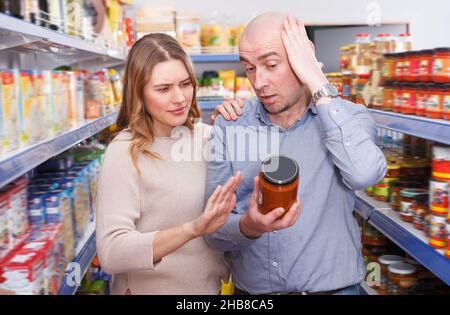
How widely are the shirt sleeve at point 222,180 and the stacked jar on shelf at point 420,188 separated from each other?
0.72 m

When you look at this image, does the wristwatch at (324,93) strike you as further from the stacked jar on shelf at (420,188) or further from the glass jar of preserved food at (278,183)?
the stacked jar on shelf at (420,188)

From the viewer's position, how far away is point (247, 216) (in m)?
1.13

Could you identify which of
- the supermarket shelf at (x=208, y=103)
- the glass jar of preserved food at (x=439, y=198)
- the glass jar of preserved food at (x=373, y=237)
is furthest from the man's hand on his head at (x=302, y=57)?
the supermarket shelf at (x=208, y=103)

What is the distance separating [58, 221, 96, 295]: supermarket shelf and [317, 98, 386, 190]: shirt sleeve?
91 centimetres

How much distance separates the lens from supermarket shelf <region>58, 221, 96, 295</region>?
157 centimetres

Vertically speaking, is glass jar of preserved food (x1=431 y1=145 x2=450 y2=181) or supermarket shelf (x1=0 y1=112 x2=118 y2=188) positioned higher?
supermarket shelf (x1=0 y1=112 x2=118 y2=188)

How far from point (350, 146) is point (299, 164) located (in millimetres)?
159

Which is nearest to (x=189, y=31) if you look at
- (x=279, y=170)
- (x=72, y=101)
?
(x=72, y=101)

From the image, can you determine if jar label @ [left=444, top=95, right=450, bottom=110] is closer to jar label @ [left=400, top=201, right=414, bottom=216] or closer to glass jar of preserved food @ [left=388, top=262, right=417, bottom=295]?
jar label @ [left=400, top=201, right=414, bottom=216]

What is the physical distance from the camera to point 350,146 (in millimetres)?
1166

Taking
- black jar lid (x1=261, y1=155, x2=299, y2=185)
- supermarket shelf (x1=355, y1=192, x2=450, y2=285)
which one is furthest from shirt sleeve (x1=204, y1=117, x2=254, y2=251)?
supermarket shelf (x1=355, y1=192, x2=450, y2=285)
